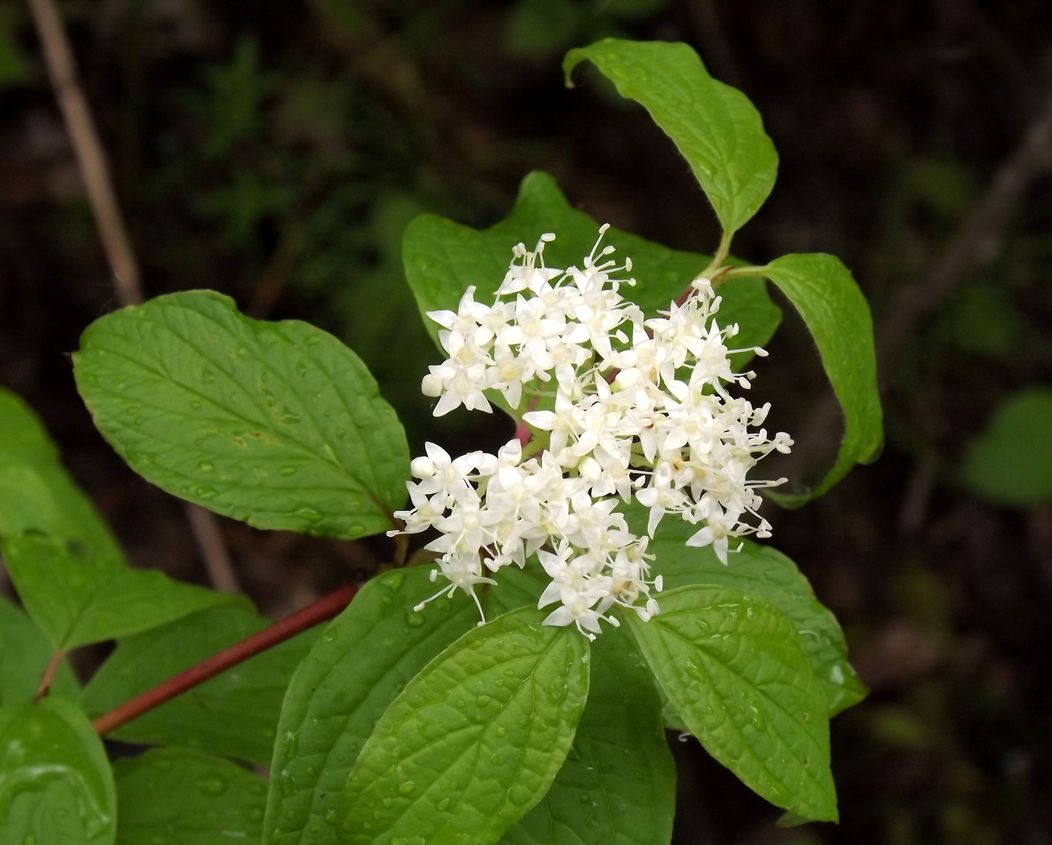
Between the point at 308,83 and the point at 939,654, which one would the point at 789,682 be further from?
the point at 308,83

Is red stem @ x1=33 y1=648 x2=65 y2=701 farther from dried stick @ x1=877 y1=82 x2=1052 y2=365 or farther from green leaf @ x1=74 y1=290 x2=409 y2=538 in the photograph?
dried stick @ x1=877 y1=82 x2=1052 y2=365

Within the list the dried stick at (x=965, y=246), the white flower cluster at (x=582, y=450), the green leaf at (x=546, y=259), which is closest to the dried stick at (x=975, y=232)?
the dried stick at (x=965, y=246)

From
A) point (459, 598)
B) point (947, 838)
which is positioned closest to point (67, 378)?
point (459, 598)

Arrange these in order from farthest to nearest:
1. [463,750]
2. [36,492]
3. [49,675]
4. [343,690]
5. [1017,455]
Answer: [1017,455], [36,492], [49,675], [343,690], [463,750]

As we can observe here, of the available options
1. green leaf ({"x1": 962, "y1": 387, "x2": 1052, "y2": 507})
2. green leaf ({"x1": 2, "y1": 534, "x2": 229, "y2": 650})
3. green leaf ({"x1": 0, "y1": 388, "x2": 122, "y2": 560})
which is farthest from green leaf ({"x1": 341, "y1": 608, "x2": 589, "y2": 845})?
green leaf ({"x1": 962, "y1": 387, "x2": 1052, "y2": 507})

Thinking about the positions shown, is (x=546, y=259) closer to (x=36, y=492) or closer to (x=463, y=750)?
(x=463, y=750)

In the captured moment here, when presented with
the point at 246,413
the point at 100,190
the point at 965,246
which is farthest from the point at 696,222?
the point at 246,413
